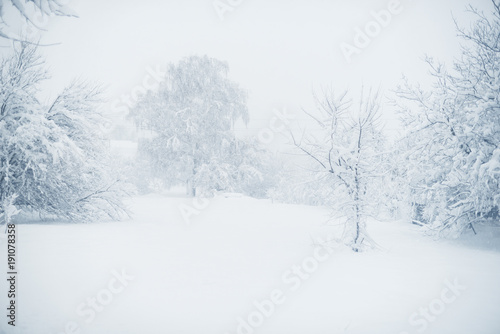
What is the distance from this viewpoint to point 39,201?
29.5ft

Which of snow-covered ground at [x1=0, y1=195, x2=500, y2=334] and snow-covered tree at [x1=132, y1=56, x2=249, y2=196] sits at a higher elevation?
snow-covered tree at [x1=132, y1=56, x2=249, y2=196]

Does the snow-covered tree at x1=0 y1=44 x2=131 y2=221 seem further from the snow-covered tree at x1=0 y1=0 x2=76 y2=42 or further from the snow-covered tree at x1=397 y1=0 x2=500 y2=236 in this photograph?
the snow-covered tree at x1=397 y1=0 x2=500 y2=236

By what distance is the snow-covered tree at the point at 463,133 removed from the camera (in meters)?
7.03

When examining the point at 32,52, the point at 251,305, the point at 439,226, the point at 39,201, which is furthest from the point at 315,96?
the point at 39,201

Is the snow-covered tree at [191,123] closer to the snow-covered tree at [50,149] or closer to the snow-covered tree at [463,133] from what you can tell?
the snow-covered tree at [50,149]

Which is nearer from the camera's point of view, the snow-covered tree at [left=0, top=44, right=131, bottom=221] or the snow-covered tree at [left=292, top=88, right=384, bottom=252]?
the snow-covered tree at [left=292, top=88, right=384, bottom=252]

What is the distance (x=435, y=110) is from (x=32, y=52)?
11.5 meters

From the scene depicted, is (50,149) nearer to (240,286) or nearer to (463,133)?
(240,286)

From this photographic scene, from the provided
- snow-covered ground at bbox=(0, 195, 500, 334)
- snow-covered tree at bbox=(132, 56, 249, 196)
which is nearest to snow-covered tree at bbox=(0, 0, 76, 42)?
snow-covered ground at bbox=(0, 195, 500, 334)

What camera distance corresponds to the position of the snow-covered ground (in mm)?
3430

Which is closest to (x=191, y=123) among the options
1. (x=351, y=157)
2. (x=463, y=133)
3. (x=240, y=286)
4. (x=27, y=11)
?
(x=351, y=157)

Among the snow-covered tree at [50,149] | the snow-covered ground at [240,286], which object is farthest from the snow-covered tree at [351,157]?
the snow-covered tree at [50,149]

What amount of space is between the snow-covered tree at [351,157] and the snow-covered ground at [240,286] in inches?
36.0

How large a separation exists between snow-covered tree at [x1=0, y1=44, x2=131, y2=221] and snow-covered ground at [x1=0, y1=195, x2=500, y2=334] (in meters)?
1.60
